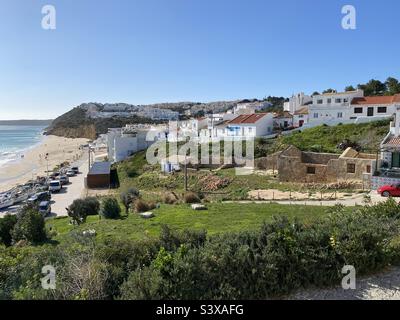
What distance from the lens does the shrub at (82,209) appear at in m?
18.9

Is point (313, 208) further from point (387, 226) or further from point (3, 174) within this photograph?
point (3, 174)

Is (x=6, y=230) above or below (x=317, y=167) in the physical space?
below

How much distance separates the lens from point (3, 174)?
5731cm

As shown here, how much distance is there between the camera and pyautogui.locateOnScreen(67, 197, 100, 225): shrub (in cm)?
1895

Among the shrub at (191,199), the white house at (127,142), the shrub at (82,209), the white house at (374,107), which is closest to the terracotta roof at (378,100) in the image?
the white house at (374,107)

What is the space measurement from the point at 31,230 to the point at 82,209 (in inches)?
230

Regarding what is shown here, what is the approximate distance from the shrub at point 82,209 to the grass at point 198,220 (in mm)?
816

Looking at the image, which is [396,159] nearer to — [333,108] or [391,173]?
[391,173]

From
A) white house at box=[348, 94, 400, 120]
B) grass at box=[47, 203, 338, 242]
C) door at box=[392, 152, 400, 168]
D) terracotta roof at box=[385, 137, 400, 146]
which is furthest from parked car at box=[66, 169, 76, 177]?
door at box=[392, 152, 400, 168]

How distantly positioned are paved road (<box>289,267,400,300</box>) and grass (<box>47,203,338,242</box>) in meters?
5.56

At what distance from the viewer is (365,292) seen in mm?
6141

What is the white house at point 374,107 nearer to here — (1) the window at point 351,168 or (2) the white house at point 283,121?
(2) the white house at point 283,121

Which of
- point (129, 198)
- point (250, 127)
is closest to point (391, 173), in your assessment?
point (129, 198)
